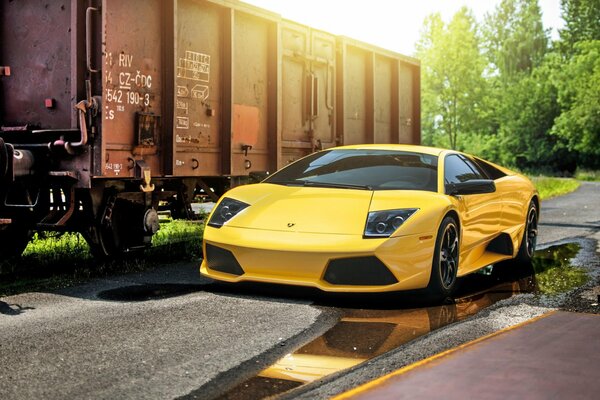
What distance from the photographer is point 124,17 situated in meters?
8.20

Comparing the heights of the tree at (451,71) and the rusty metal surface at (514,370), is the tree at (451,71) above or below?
above

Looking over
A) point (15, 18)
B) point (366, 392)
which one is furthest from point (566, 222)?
Answer: point (366, 392)

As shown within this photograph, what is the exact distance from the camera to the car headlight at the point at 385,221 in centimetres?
583

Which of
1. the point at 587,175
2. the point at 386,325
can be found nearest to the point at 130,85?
the point at 386,325

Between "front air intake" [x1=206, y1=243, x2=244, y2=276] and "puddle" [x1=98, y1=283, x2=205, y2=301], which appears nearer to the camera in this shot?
"front air intake" [x1=206, y1=243, x2=244, y2=276]

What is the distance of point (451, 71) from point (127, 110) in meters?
43.5

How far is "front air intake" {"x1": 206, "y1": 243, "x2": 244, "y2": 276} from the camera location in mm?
6090

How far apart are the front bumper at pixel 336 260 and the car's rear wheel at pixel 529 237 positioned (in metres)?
2.72

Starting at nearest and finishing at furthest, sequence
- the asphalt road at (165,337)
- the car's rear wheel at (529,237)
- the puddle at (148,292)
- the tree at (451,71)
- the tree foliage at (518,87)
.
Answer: the asphalt road at (165,337) → the puddle at (148,292) → the car's rear wheel at (529,237) → the tree at (451,71) → the tree foliage at (518,87)

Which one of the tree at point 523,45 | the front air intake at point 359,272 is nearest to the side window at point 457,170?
the front air intake at point 359,272

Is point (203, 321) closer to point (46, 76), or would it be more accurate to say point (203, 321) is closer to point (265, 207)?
point (265, 207)

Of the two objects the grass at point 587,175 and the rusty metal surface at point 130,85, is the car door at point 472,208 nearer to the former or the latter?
the rusty metal surface at point 130,85

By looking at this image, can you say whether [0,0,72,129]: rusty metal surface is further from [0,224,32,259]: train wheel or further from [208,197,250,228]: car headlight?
[208,197,250,228]: car headlight

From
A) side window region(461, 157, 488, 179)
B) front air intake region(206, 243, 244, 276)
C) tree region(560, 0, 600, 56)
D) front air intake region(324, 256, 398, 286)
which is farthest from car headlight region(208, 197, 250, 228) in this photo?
tree region(560, 0, 600, 56)
